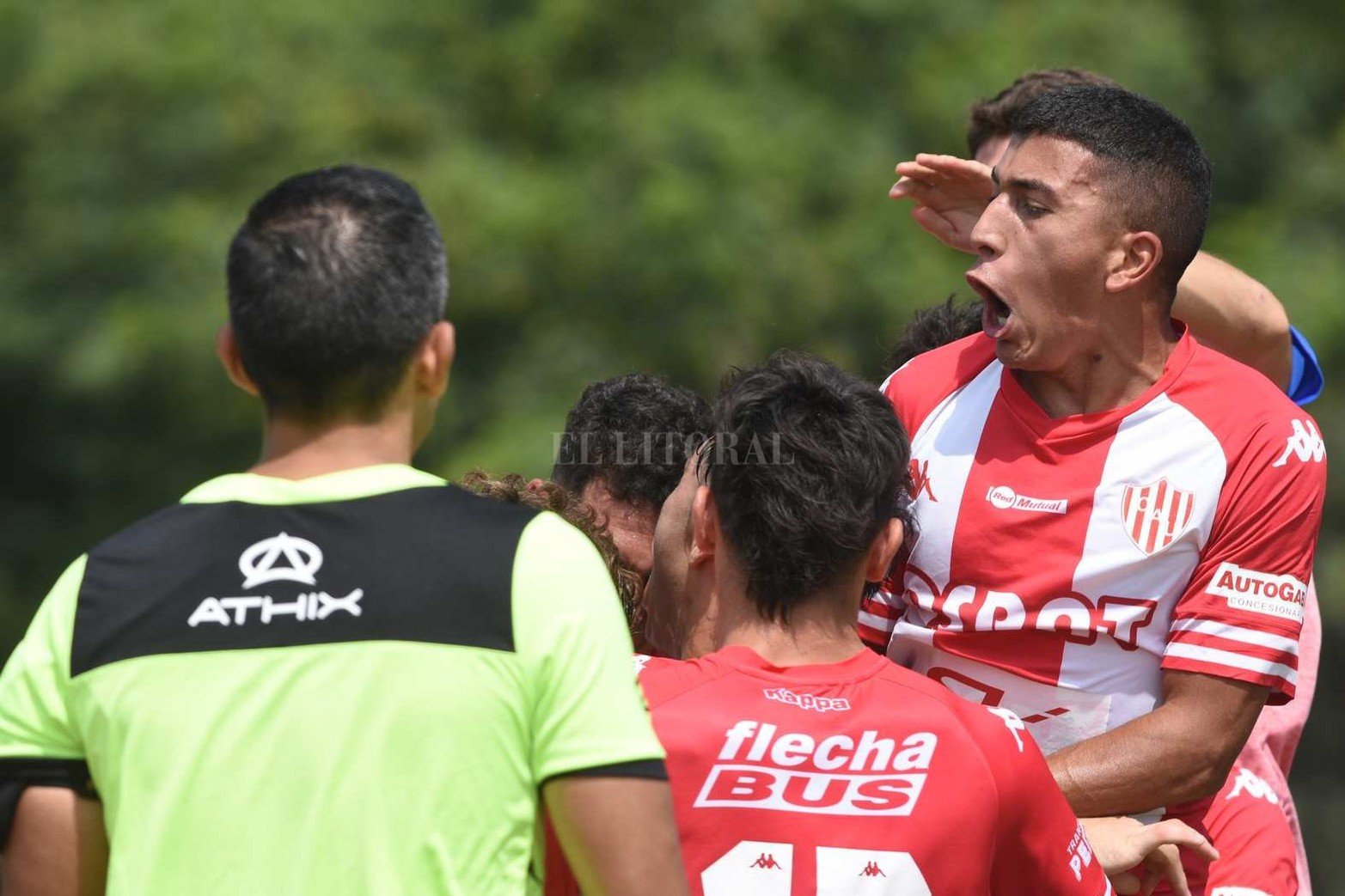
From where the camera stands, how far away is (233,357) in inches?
94.0

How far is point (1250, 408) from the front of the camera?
3441 mm

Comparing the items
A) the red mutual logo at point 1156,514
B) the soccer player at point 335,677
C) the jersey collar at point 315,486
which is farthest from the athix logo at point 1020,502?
the jersey collar at point 315,486

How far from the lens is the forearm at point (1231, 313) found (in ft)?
13.2

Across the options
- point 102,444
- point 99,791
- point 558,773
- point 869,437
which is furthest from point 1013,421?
point 102,444

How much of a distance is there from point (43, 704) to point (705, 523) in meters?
1.14

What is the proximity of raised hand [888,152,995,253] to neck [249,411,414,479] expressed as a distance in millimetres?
1842

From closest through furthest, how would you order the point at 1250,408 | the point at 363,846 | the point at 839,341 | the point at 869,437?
the point at 363,846 < the point at 869,437 < the point at 1250,408 < the point at 839,341

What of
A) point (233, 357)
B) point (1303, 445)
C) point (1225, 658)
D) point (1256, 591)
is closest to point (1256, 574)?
point (1256, 591)

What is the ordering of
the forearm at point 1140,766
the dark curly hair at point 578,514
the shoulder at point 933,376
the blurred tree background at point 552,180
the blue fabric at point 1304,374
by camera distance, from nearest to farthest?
the forearm at point 1140,766 → the dark curly hair at point 578,514 → the shoulder at point 933,376 → the blue fabric at point 1304,374 → the blurred tree background at point 552,180

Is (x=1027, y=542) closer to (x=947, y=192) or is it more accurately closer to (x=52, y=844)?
(x=947, y=192)

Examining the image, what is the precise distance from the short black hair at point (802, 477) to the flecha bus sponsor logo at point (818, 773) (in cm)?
24

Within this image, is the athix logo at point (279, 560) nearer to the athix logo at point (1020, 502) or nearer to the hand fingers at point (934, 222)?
the athix logo at point (1020, 502)

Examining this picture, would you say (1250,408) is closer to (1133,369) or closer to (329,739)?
(1133,369)

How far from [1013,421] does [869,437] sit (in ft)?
2.53
